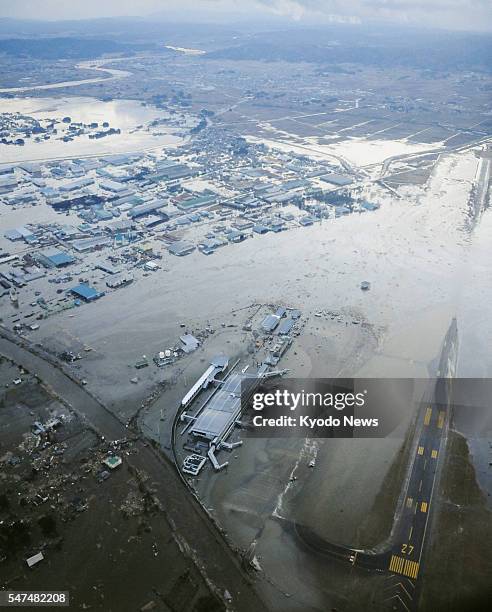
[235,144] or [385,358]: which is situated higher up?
[235,144]

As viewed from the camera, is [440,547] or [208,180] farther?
[208,180]

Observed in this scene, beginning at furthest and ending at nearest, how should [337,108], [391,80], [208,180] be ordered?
[391,80] < [337,108] < [208,180]

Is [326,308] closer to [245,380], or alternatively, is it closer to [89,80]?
[245,380]

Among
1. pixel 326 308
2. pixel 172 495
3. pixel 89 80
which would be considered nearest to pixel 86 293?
pixel 326 308

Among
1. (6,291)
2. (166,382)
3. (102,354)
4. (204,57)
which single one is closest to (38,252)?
(6,291)

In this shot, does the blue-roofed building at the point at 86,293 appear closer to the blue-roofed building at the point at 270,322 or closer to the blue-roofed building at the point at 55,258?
the blue-roofed building at the point at 55,258

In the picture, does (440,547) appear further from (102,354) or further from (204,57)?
(204,57)

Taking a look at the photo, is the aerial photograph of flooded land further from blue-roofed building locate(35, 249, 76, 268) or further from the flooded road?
the flooded road

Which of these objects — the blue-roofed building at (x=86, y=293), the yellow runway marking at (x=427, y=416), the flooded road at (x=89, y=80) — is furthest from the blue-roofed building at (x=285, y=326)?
the flooded road at (x=89, y=80)

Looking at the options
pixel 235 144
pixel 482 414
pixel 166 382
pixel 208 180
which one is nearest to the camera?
pixel 482 414
